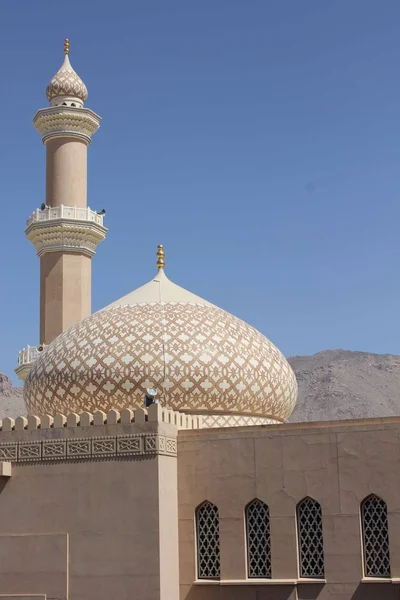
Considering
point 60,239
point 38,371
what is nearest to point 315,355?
point 60,239

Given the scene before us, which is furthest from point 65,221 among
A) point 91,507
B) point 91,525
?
point 91,525

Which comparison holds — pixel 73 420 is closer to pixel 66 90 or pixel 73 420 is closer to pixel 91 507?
pixel 91 507

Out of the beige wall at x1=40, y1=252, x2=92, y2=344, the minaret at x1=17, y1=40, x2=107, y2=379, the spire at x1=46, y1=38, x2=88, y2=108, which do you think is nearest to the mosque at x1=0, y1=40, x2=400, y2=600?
the beige wall at x1=40, y1=252, x2=92, y2=344

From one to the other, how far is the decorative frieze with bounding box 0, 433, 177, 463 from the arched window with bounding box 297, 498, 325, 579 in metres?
1.69

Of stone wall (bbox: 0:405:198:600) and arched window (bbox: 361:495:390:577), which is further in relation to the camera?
stone wall (bbox: 0:405:198:600)

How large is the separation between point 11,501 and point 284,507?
331 centimetres

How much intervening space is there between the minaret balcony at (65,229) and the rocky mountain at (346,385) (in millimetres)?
34338

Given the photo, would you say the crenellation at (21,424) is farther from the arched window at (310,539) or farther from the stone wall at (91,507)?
the arched window at (310,539)

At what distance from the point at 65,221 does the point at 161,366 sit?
7294 millimetres

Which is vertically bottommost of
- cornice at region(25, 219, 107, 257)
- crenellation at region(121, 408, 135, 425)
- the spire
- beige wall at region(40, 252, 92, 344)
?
crenellation at region(121, 408, 135, 425)

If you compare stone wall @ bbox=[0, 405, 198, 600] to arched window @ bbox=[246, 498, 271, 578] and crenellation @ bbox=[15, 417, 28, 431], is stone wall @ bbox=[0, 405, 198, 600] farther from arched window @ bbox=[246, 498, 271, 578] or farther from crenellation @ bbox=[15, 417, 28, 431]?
arched window @ bbox=[246, 498, 271, 578]

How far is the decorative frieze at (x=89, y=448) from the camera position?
1213cm

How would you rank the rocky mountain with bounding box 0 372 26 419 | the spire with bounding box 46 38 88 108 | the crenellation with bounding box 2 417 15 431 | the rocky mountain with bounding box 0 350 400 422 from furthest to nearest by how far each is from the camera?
the rocky mountain with bounding box 0 372 26 419 < the rocky mountain with bounding box 0 350 400 422 < the spire with bounding box 46 38 88 108 < the crenellation with bounding box 2 417 15 431

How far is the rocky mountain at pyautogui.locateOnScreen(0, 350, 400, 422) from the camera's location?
55.3m
